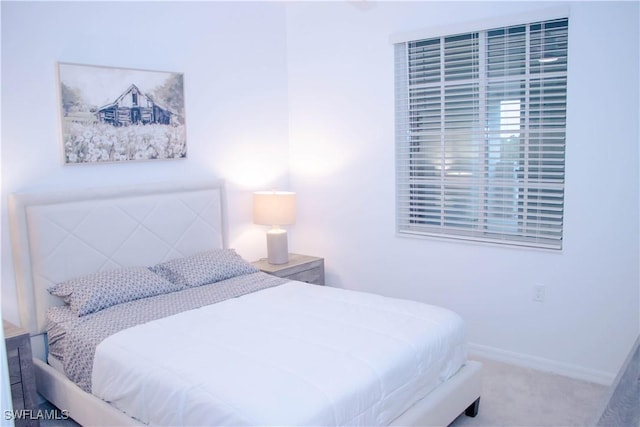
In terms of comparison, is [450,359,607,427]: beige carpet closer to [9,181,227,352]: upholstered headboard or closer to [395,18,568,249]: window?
[395,18,568,249]: window

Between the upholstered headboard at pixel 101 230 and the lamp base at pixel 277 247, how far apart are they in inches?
13.4

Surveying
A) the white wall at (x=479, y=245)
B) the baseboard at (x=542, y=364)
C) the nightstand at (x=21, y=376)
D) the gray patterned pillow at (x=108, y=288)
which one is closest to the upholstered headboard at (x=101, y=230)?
the gray patterned pillow at (x=108, y=288)

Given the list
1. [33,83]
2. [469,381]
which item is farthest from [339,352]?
[33,83]

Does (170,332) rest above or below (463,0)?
below

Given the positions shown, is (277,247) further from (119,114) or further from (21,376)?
(21,376)

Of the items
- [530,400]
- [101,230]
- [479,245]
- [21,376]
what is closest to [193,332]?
[21,376]

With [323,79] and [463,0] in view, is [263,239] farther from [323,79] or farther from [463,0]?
[463,0]

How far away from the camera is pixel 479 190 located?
12.1ft

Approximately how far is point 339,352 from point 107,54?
2361 millimetres

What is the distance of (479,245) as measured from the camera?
3701mm

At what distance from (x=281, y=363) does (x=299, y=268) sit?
75.2 inches

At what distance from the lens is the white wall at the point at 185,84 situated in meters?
3.02

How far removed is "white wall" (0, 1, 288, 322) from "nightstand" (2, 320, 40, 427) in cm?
51

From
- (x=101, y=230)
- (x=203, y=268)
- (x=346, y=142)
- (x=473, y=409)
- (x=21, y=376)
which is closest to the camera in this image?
(x=21, y=376)
